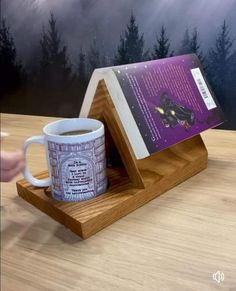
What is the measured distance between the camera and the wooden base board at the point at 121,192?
484 mm

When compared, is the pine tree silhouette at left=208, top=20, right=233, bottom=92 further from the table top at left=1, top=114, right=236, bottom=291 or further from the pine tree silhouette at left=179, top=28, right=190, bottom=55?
the table top at left=1, top=114, right=236, bottom=291

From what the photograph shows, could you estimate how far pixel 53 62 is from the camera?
111 cm

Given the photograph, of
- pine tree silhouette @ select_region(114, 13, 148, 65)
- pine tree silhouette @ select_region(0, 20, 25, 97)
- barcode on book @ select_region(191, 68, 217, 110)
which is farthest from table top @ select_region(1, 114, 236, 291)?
pine tree silhouette @ select_region(0, 20, 25, 97)

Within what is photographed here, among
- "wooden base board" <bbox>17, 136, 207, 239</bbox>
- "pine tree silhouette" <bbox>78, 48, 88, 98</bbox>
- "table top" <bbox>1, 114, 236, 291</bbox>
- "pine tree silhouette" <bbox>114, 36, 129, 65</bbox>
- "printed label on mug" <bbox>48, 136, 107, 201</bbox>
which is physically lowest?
"table top" <bbox>1, 114, 236, 291</bbox>

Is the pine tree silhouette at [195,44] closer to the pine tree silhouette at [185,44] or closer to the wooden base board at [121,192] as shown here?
the pine tree silhouette at [185,44]

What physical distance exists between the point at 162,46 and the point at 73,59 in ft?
0.90

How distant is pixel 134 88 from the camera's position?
0.55 m

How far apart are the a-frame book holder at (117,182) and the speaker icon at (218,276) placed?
16 centimetres

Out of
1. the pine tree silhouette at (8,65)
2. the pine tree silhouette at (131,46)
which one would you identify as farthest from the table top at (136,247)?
the pine tree silhouette at (8,65)

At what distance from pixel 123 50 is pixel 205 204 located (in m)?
0.58

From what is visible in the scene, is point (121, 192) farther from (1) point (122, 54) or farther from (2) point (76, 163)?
(1) point (122, 54)

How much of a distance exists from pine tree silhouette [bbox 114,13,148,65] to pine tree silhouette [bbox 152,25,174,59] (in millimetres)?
33

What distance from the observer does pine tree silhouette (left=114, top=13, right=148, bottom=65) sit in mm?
973

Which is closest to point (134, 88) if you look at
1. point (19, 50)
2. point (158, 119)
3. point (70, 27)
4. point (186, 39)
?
point (158, 119)
